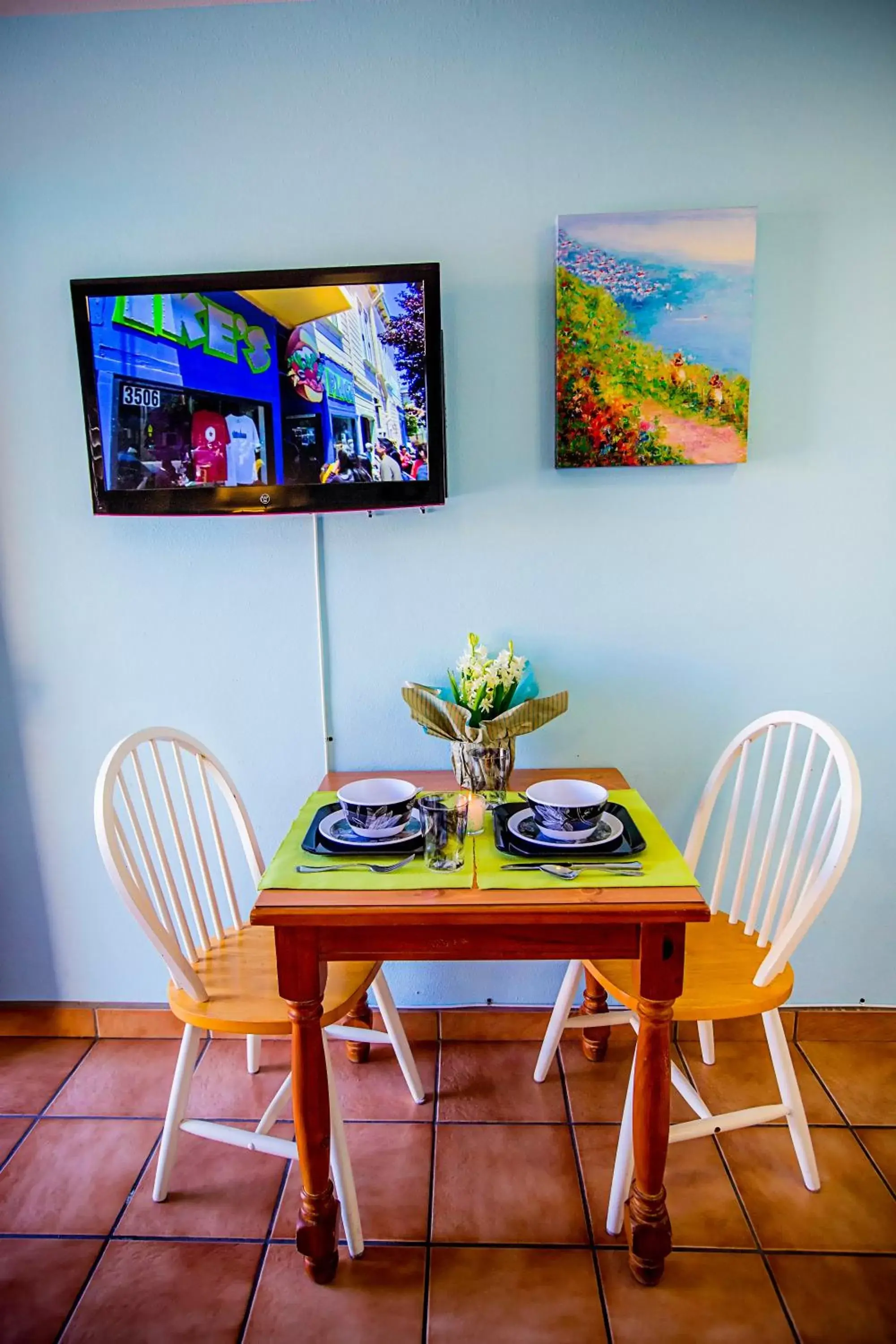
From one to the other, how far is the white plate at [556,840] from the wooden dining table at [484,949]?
11 cm

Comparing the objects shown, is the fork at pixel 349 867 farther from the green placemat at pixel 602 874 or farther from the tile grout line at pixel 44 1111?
the tile grout line at pixel 44 1111

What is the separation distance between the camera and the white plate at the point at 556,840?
152 centimetres

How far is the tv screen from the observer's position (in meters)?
1.76

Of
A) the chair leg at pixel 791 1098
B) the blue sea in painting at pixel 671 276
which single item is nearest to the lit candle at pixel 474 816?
the chair leg at pixel 791 1098

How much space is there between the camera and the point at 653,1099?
4.76ft

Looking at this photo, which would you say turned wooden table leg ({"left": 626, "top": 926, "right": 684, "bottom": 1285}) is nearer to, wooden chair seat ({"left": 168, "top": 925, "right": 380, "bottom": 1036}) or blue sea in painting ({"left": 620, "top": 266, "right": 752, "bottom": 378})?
wooden chair seat ({"left": 168, "top": 925, "right": 380, "bottom": 1036})

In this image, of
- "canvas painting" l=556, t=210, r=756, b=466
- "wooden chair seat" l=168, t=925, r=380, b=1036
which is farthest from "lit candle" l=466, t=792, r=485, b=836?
"canvas painting" l=556, t=210, r=756, b=466

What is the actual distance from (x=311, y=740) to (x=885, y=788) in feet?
Answer: 4.59

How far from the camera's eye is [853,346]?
1854mm

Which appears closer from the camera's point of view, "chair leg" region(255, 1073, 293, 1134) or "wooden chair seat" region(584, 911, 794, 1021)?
"wooden chair seat" region(584, 911, 794, 1021)

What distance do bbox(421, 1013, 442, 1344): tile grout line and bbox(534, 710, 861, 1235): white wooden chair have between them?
0.81 feet

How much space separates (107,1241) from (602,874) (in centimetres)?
120

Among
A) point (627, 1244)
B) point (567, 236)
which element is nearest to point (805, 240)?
point (567, 236)

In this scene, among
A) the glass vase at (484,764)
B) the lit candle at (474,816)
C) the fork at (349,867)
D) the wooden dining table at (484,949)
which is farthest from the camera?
the glass vase at (484,764)
